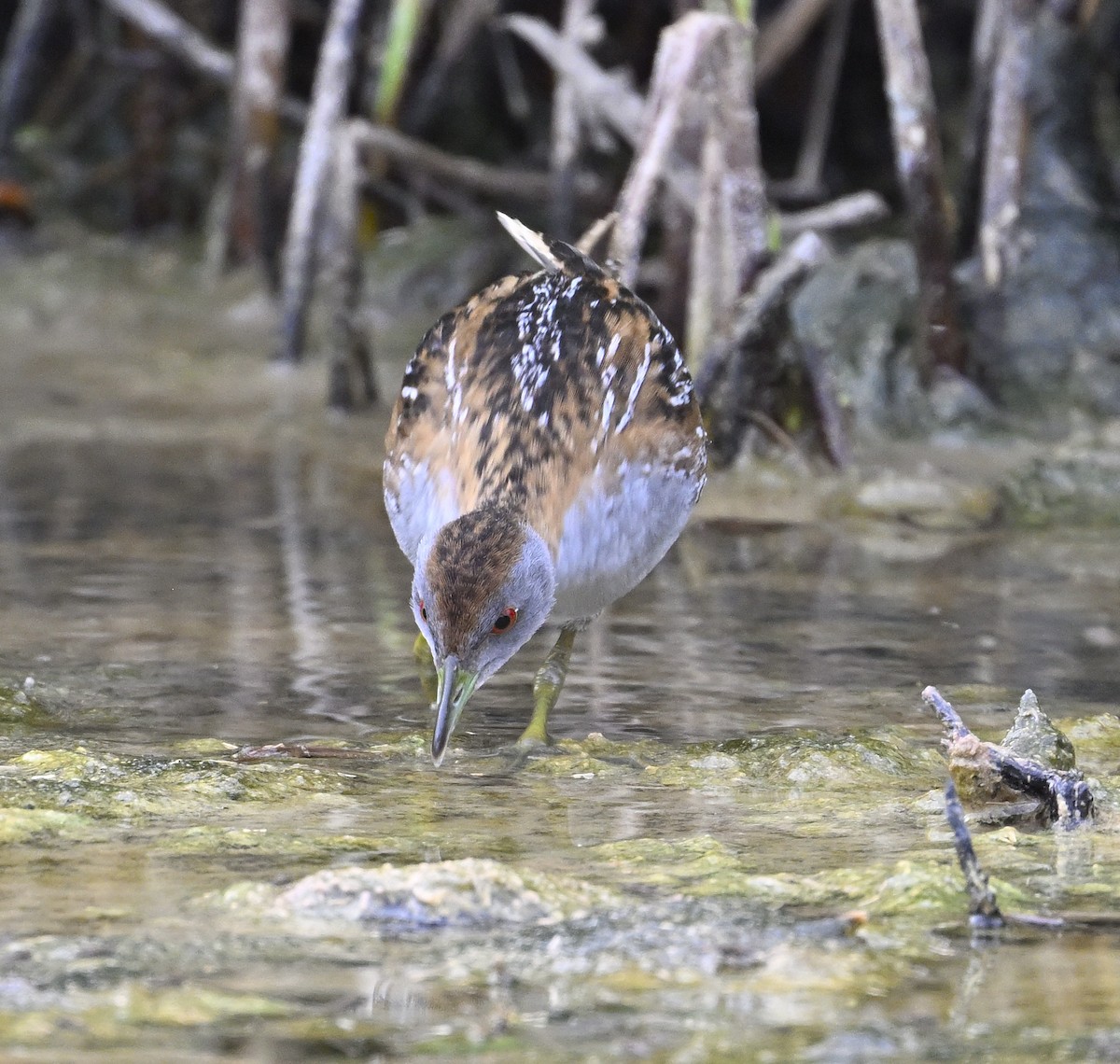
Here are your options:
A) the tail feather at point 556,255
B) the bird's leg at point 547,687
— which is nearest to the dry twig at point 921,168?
the tail feather at point 556,255

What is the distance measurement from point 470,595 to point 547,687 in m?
0.67

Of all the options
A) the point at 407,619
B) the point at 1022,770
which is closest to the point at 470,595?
the point at 1022,770

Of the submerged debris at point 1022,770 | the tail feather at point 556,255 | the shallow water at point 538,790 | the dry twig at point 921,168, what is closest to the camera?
the shallow water at point 538,790

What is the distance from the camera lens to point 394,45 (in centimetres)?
964

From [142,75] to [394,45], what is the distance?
265 cm

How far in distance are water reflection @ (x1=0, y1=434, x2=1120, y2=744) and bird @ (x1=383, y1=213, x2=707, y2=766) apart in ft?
1.08

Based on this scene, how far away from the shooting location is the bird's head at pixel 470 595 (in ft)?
13.2

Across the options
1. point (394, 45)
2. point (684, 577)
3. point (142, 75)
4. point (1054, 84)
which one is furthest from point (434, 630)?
point (142, 75)

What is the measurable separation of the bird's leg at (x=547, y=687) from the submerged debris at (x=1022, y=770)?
944mm

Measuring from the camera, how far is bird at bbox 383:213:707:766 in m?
4.07

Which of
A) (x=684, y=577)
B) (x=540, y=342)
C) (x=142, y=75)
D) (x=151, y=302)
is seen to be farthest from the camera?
(x=142, y=75)

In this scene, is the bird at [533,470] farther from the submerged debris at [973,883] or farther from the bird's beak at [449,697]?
the submerged debris at [973,883]

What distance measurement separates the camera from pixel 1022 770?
373 centimetres

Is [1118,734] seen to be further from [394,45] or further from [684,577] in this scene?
[394,45]
